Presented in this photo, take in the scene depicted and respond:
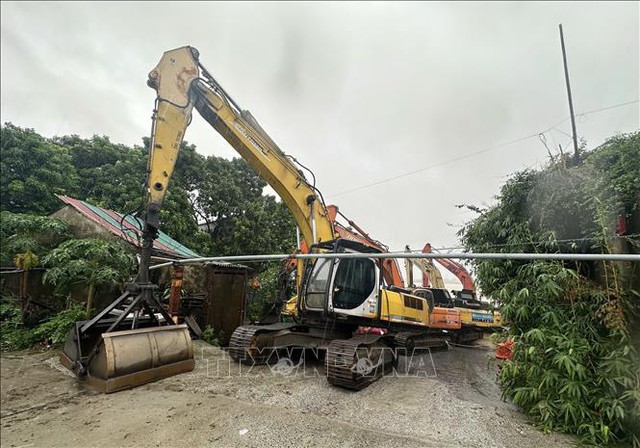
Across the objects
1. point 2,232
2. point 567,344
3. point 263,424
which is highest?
point 2,232

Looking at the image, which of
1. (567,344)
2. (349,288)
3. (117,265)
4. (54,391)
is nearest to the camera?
(567,344)

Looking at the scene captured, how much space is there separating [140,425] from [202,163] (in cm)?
1473

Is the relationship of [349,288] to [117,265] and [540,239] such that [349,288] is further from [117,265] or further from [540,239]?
[117,265]

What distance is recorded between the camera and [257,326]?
5.21m

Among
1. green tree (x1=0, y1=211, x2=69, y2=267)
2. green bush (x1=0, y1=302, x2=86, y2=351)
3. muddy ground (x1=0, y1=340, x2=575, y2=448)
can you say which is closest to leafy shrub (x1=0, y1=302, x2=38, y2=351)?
green bush (x1=0, y1=302, x2=86, y2=351)

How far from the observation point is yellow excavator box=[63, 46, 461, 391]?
3.67m

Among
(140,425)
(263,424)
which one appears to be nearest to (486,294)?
(263,424)

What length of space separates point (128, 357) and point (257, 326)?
1996mm

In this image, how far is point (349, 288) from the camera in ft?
16.6

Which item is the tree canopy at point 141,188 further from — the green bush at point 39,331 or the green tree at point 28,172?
the green bush at point 39,331

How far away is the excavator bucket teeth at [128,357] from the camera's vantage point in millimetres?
3371

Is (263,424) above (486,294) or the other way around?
the other way around

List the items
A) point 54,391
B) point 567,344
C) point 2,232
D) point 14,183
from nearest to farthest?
point 567,344 < point 54,391 < point 2,232 < point 14,183

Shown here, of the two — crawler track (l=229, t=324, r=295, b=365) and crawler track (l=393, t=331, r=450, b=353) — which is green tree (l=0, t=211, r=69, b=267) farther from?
crawler track (l=393, t=331, r=450, b=353)
